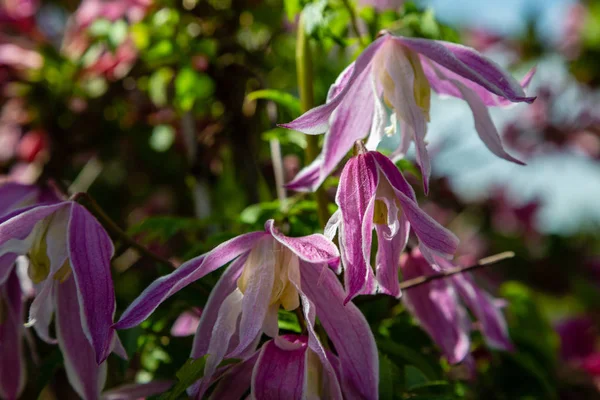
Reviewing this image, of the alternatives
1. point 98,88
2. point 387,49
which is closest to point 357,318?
point 387,49

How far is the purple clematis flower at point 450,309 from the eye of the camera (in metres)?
0.66

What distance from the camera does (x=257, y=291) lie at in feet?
1.70

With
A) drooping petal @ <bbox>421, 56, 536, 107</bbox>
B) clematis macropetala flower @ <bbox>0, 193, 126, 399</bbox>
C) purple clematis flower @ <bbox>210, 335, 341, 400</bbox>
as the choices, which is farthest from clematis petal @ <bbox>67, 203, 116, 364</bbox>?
drooping petal @ <bbox>421, 56, 536, 107</bbox>

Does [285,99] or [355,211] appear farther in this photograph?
[285,99]

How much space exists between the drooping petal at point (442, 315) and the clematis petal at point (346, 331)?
16cm

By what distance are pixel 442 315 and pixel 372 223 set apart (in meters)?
0.22

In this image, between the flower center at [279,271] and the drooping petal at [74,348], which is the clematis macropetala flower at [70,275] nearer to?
the drooping petal at [74,348]

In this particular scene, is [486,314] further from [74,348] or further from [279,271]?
[74,348]

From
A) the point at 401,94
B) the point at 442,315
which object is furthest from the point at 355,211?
the point at 442,315

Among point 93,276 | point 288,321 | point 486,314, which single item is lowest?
point 486,314

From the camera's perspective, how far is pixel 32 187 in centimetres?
70

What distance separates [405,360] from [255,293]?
217mm

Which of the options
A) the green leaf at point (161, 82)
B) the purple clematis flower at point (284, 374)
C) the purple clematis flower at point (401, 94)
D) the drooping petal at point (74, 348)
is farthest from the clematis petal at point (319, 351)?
the green leaf at point (161, 82)

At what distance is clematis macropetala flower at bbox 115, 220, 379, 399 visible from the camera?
0.49 metres
